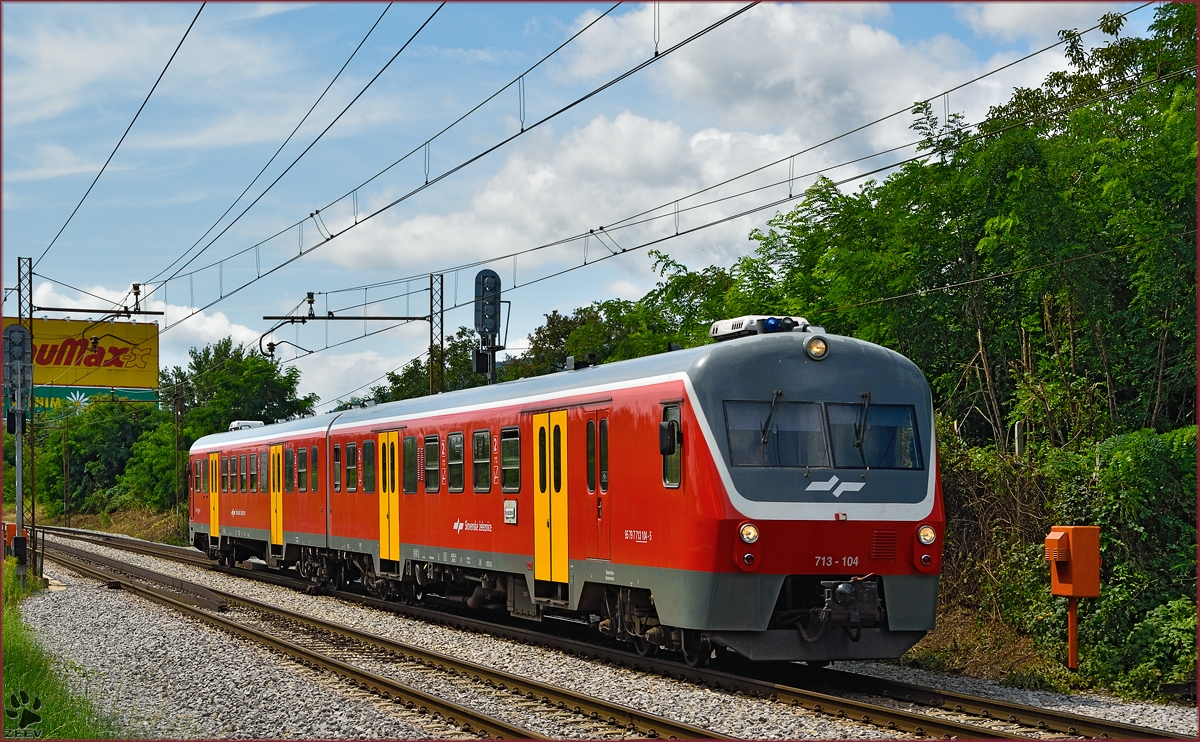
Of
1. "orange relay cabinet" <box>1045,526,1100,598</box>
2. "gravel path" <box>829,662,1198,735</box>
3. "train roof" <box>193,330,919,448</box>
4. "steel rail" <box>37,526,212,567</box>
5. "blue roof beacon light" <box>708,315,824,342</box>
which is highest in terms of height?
"blue roof beacon light" <box>708,315,824,342</box>

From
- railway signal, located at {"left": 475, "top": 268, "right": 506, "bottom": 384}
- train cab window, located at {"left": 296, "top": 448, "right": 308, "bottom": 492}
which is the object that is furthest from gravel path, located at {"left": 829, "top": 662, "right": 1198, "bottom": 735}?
railway signal, located at {"left": 475, "top": 268, "right": 506, "bottom": 384}

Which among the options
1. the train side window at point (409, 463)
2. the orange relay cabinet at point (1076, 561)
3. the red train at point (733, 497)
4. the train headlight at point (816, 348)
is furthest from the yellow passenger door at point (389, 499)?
the orange relay cabinet at point (1076, 561)

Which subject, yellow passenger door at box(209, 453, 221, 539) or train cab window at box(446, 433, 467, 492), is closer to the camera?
train cab window at box(446, 433, 467, 492)

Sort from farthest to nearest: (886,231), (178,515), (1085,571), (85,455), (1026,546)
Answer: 1. (85,455)
2. (178,515)
3. (886,231)
4. (1026,546)
5. (1085,571)

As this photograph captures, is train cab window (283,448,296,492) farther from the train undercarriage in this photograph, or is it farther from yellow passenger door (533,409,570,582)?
yellow passenger door (533,409,570,582)

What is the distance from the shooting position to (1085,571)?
41.4 ft

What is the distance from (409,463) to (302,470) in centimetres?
640

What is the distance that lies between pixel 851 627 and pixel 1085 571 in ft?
8.05

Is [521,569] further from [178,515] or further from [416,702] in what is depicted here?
[178,515]

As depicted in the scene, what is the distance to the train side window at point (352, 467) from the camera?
22719 mm

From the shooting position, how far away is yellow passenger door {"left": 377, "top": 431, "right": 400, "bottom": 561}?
67.8 ft

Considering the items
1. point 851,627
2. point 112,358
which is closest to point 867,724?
point 851,627

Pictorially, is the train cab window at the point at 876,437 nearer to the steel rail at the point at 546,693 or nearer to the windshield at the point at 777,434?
the windshield at the point at 777,434

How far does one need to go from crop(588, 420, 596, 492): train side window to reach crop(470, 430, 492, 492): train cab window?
2878mm
